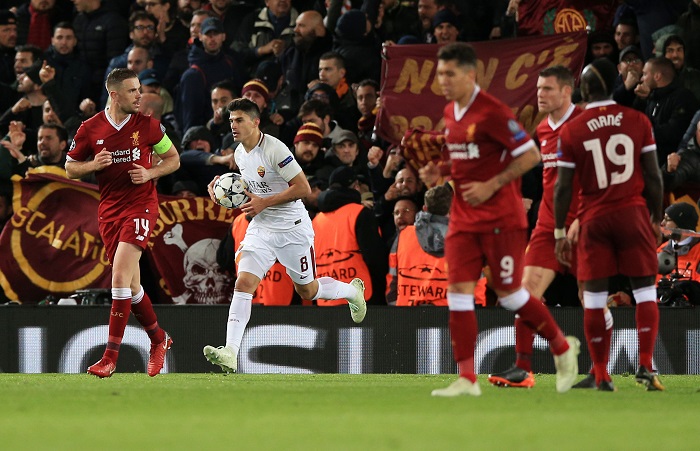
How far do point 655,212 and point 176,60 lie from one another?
9528 millimetres

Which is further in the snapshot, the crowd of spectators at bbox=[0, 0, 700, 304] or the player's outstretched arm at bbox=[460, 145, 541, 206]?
the crowd of spectators at bbox=[0, 0, 700, 304]

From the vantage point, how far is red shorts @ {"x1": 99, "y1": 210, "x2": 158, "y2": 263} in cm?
1005

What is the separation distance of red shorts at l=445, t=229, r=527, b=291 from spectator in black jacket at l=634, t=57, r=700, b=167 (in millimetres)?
5659

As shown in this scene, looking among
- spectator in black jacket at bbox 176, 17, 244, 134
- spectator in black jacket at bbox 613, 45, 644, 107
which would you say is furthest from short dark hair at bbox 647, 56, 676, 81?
spectator in black jacket at bbox 176, 17, 244, 134

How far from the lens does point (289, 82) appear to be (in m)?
15.4

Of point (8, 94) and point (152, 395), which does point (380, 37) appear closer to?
point (8, 94)

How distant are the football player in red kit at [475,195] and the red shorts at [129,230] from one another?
3392 millimetres

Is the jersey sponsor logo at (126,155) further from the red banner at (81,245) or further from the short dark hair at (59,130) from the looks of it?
the short dark hair at (59,130)

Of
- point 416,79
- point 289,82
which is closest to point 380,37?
point 289,82

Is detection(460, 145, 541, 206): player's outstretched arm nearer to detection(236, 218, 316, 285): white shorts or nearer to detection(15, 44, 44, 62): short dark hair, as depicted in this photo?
detection(236, 218, 316, 285): white shorts

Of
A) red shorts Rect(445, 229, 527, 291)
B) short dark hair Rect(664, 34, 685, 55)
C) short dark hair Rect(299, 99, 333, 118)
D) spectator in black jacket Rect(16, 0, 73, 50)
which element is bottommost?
red shorts Rect(445, 229, 527, 291)

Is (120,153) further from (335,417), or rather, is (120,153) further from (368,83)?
(368,83)

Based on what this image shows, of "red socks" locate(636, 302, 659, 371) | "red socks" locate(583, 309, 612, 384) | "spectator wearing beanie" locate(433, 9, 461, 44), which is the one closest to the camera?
"red socks" locate(583, 309, 612, 384)

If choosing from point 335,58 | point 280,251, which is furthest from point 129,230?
point 335,58
